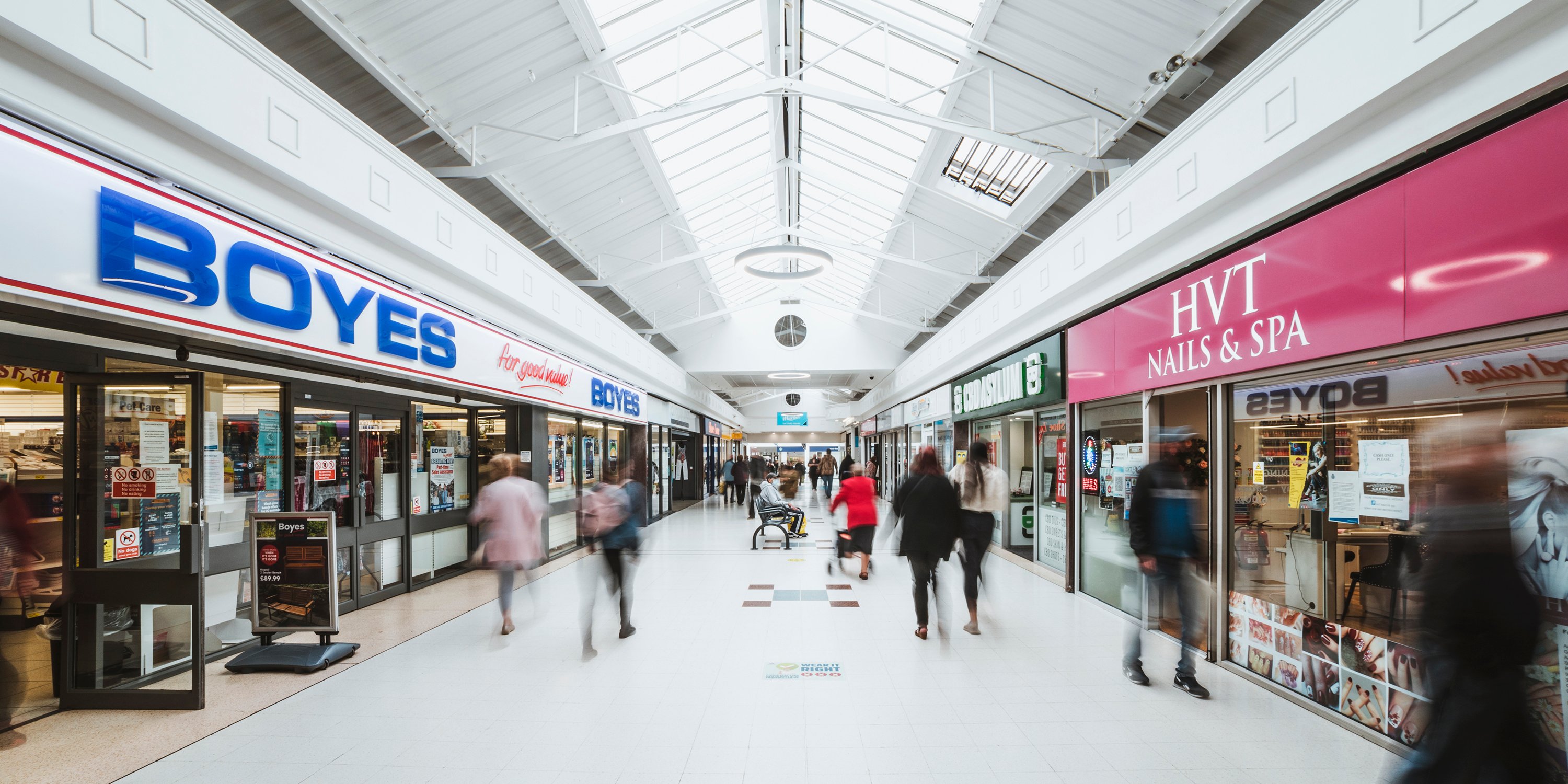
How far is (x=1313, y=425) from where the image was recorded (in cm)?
414

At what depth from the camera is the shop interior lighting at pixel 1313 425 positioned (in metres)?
3.79

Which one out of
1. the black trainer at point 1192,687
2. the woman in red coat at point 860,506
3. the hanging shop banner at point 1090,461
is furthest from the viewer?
the woman in red coat at point 860,506

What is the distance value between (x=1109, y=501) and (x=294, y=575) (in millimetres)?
7064

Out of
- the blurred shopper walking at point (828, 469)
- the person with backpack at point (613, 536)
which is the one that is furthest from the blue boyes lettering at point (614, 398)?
the blurred shopper walking at point (828, 469)

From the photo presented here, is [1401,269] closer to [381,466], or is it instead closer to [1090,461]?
[1090,461]

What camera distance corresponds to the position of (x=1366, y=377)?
145 inches

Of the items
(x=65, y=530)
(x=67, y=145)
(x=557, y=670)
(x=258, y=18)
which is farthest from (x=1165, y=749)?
(x=258, y=18)

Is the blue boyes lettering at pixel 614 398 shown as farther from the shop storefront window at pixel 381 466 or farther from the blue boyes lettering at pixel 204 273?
the blue boyes lettering at pixel 204 273

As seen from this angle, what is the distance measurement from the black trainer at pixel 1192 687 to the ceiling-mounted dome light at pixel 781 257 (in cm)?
720

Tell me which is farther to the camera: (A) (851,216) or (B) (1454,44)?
(A) (851,216)

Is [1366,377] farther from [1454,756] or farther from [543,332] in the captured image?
[543,332]

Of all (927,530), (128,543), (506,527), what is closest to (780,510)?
(927,530)

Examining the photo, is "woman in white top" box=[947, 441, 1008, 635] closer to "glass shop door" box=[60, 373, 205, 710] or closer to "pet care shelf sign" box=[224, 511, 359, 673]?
"pet care shelf sign" box=[224, 511, 359, 673]

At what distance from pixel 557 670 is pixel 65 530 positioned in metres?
3.02
